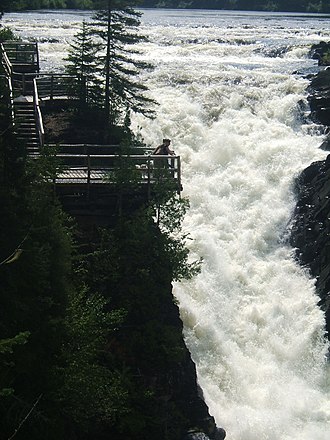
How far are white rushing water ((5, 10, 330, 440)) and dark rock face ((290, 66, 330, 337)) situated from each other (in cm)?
39

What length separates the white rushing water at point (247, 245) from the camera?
23000mm

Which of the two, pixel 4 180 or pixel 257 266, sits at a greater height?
pixel 4 180

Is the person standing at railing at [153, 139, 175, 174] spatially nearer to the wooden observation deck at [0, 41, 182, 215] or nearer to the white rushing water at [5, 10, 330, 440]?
the wooden observation deck at [0, 41, 182, 215]

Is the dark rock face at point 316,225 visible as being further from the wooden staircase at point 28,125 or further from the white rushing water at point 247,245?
the wooden staircase at point 28,125

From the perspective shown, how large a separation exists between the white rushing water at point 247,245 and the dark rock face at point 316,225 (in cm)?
39

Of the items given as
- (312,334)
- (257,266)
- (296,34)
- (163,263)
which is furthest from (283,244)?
(296,34)

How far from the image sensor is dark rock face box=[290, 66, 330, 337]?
89.2 ft

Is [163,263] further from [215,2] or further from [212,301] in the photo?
[215,2]

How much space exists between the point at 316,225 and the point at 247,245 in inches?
114

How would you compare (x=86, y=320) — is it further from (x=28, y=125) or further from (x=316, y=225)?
(x=316, y=225)

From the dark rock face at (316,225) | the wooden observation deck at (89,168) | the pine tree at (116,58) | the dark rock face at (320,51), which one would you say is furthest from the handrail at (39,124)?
the dark rock face at (320,51)

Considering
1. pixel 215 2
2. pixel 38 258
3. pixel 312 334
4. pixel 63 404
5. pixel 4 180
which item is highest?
pixel 215 2

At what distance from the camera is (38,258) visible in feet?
53.0

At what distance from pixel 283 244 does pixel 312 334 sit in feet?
16.3
